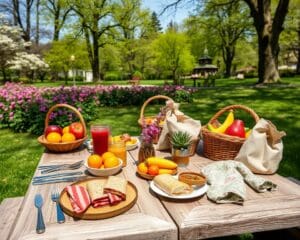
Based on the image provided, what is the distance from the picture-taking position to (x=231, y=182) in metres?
1.78

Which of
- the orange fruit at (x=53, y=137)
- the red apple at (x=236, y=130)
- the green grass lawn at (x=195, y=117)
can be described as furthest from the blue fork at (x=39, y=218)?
the green grass lawn at (x=195, y=117)

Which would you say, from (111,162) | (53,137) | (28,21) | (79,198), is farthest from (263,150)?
(28,21)

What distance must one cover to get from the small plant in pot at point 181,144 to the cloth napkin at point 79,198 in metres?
0.76

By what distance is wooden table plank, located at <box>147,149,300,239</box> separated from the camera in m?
1.50

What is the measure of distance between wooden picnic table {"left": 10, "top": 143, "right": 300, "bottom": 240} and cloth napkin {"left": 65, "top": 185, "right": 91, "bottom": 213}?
0.20 feet

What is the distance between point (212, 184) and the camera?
6.01 feet

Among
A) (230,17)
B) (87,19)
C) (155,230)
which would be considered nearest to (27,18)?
(87,19)

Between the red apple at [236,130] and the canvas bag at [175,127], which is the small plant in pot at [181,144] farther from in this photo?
the red apple at [236,130]

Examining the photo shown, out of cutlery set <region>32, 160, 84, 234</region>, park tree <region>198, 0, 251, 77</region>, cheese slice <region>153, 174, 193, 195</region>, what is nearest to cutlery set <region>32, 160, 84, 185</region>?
cutlery set <region>32, 160, 84, 234</region>

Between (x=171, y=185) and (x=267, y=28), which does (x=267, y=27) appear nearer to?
(x=267, y=28)

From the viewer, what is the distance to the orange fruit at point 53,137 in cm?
259

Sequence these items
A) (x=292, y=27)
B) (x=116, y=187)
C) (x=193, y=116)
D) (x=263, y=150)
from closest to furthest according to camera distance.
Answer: (x=116, y=187) → (x=263, y=150) → (x=193, y=116) → (x=292, y=27)

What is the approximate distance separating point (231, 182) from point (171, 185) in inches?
14.1

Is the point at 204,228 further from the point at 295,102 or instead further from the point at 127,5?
the point at 127,5
